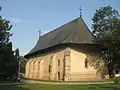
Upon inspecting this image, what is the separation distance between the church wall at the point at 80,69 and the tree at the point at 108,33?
14.1 feet

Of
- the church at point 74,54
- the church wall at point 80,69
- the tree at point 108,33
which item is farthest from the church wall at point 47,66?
the tree at point 108,33

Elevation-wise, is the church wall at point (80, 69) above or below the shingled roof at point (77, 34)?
below

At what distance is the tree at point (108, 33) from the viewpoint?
5316 centimetres

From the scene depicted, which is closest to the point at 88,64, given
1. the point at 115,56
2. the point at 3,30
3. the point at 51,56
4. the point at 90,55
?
the point at 90,55

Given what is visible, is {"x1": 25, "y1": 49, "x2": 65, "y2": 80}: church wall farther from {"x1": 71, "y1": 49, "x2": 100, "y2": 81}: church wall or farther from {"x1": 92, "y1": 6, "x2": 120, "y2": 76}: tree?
{"x1": 92, "y1": 6, "x2": 120, "y2": 76}: tree

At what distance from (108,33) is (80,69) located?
365 inches

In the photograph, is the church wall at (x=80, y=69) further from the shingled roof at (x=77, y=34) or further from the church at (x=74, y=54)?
the shingled roof at (x=77, y=34)

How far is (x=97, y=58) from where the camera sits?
190 feet

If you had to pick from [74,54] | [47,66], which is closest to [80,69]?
[74,54]

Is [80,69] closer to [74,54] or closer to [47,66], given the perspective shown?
[74,54]

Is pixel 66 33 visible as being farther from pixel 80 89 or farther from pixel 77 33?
pixel 80 89

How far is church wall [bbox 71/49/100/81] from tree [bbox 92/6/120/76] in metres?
4.30

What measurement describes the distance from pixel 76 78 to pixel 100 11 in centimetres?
1446

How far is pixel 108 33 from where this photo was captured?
5356 centimetres
